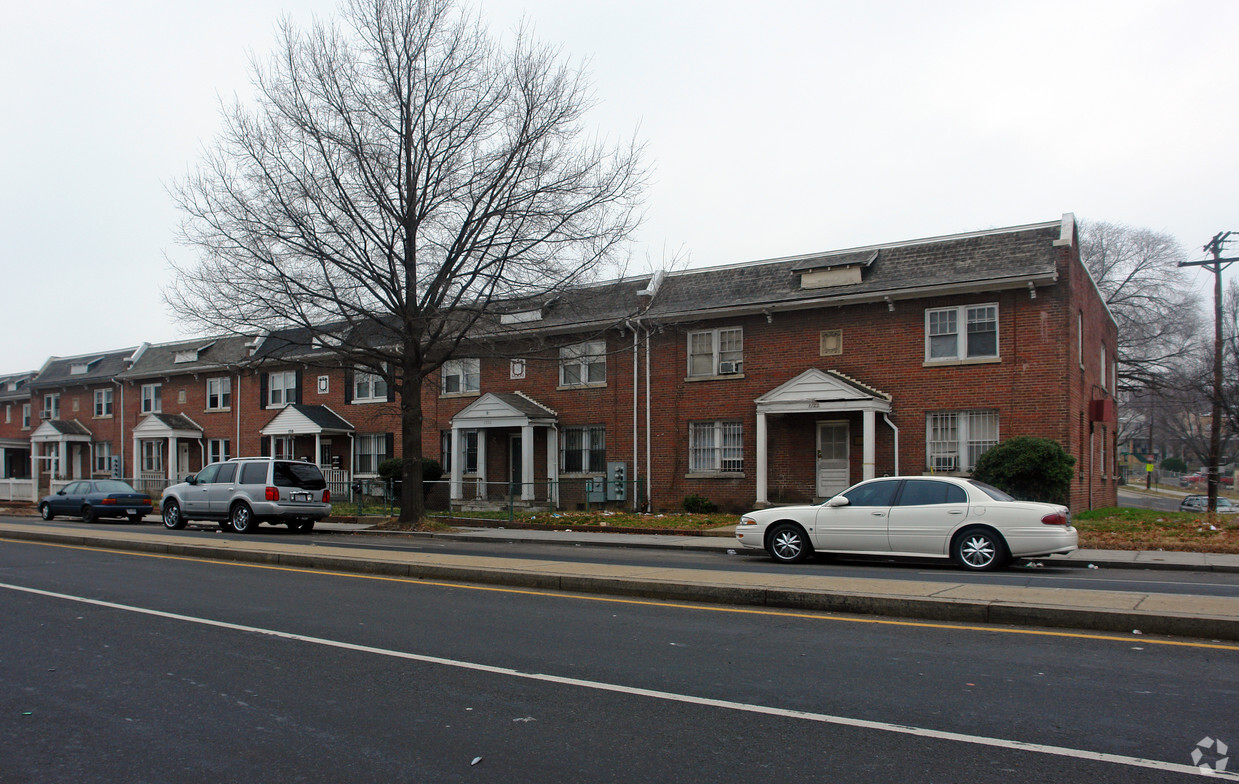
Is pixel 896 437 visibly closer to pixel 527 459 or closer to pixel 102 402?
pixel 527 459

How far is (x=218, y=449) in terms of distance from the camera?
39.5m

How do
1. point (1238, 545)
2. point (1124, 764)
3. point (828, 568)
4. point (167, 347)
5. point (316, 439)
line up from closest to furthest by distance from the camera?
point (1124, 764), point (828, 568), point (1238, 545), point (316, 439), point (167, 347)

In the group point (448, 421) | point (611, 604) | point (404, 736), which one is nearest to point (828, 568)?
point (611, 604)

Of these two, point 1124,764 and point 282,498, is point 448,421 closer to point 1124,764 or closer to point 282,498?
point 282,498

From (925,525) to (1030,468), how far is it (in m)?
7.81

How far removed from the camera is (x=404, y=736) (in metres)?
5.36

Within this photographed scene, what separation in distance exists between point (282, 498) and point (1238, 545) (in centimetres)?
1980

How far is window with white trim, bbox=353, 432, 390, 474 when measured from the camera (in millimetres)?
34125

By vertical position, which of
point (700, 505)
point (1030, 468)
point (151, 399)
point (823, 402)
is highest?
point (151, 399)

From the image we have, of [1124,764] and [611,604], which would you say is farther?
[611,604]

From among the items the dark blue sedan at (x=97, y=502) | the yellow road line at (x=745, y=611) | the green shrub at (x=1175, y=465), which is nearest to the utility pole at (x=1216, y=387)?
the yellow road line at (x=745, y=611)

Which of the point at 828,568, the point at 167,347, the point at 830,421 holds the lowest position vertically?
the point at 828,568

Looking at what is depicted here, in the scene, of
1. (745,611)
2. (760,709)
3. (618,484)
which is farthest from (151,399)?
(760,709)

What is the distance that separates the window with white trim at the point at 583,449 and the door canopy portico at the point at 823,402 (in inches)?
232
